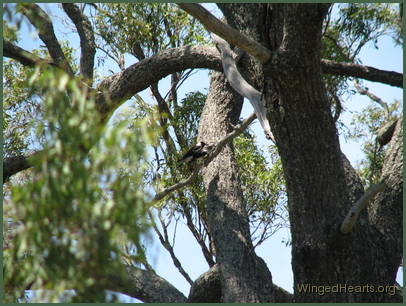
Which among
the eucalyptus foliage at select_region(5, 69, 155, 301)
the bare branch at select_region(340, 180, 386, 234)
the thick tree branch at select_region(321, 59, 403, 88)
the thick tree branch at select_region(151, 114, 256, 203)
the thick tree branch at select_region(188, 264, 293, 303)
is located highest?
the thick tree branch at select_region(321, 59, 403, 88)

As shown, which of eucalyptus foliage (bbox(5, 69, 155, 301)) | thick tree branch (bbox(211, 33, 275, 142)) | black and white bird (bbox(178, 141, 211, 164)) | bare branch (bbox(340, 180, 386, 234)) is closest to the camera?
eucalyptus foliage (bbox(5, 69, 155, 301))

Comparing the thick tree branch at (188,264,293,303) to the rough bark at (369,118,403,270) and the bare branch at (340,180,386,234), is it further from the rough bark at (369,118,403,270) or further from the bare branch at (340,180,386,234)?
the bare branch at (340,180,386,234)

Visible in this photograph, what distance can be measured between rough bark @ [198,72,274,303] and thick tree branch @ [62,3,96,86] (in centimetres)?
149

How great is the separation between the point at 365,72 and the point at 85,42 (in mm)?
3241

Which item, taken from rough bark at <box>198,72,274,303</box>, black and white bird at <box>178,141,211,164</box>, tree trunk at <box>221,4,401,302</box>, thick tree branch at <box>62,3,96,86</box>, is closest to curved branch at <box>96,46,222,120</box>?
rough bark at <box>198,72,274,303</box>

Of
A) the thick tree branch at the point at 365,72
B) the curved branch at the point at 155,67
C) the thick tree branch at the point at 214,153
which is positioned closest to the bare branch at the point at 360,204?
the thick tree branch at the point at 214,153

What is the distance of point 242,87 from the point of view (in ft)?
18.3

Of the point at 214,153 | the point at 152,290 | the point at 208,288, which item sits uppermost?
the point at 214,153

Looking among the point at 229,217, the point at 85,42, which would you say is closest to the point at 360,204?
the point at 229,217

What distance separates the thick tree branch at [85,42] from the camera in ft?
24.1

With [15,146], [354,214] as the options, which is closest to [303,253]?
[354,214]

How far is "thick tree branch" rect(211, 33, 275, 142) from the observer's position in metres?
5.32

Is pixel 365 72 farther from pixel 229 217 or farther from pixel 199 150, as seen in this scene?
pixel 229 217

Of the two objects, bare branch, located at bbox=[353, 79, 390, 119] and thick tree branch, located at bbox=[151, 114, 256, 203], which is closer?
thick tree branch, located at bbox=[151, 114, 256, 203]
